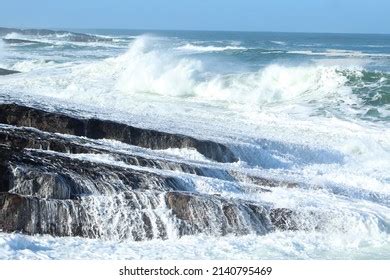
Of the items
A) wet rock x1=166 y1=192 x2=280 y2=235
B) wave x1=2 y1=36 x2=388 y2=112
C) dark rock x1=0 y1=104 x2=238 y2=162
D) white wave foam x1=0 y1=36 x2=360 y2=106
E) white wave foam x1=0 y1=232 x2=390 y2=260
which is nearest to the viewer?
white wave foam x1=0 y1=232 x2=390 y2=260

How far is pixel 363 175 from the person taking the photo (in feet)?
44.1

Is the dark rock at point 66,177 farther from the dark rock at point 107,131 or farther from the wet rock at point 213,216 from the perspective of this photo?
the dark rock at point 107,131

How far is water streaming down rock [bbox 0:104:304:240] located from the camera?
8.30m

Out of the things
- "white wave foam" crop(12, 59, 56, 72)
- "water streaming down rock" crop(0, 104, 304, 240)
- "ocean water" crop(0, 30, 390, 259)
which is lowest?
"white wave foam" crop(12, 59, 56, 72)

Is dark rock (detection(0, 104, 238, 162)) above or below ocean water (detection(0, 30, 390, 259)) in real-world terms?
above

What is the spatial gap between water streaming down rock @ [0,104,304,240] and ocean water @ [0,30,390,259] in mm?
206

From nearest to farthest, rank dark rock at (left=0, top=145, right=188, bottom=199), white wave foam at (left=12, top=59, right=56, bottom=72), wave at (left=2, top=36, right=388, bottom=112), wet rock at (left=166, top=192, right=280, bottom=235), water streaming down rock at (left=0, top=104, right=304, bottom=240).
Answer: water streaming down rock at (left=0, top=104, right=304, bottom=240), dark rock at (left=0, top=145, right=188, bottom=199), wet rock at (left=166, top=192, right=280, bottom=235), wave at (left=2, top=36, right=388, bottom=112), white wave foam at (left=12, top=59, right=56, bottom=72)

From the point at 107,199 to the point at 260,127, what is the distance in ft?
31.7

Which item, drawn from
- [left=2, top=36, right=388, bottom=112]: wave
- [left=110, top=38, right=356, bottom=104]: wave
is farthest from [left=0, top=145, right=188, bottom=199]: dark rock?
[left=110, top=38, right=356, bottom=104]: wave

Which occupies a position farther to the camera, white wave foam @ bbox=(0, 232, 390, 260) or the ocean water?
the ocean water

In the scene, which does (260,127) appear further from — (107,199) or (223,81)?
(223,81)

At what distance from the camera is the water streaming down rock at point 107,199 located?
830 cm

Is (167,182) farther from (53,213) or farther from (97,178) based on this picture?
(53,213)

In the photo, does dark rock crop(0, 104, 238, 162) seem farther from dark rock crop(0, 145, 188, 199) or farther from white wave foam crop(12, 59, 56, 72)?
white wave foam crop(12, 59, 56, 72)
